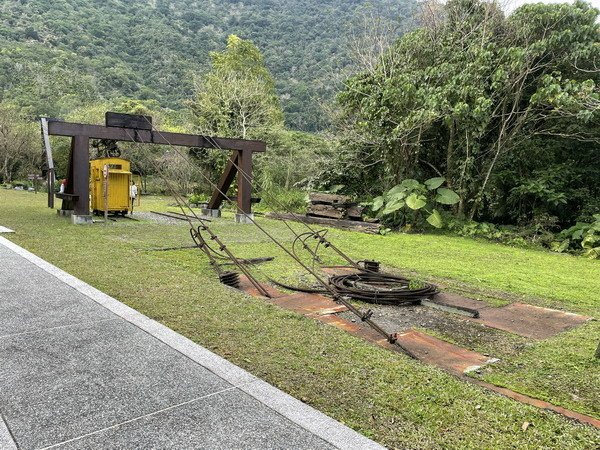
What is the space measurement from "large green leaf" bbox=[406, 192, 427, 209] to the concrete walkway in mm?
8746

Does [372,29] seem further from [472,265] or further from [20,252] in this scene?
[20,252]

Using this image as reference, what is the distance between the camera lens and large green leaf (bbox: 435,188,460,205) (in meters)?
11.4

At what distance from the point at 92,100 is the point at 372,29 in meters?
29.7

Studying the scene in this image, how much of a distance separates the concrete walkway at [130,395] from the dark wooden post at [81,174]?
676 centimetres

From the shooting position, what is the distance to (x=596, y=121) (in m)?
10.3

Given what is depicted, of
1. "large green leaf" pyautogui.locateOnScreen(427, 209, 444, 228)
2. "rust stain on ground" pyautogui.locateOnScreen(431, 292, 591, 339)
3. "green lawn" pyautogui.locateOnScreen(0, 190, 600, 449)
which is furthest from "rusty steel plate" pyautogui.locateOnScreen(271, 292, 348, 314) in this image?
"large green leaf" pyautogui.locateOnScreen(427, 209, 444, 228)

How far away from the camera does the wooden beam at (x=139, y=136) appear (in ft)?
31.7

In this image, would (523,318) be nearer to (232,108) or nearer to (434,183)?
(434,183)

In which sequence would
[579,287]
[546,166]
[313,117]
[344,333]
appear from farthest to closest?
[313,117], [546,166], [579,287], [344,333]

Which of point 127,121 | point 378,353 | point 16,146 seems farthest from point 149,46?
point 378,353

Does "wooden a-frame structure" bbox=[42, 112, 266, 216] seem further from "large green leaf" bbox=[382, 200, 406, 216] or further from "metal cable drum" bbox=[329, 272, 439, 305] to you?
"metal cable drum" bbox=[329, 272, 439, 305]

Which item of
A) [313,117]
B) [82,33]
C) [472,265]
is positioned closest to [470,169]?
[472,265]

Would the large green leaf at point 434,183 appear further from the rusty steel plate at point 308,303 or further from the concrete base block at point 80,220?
the concrete base block at point 80,220

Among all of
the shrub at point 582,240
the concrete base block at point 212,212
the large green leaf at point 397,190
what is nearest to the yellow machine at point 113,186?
the concrete base block at point 212,212
